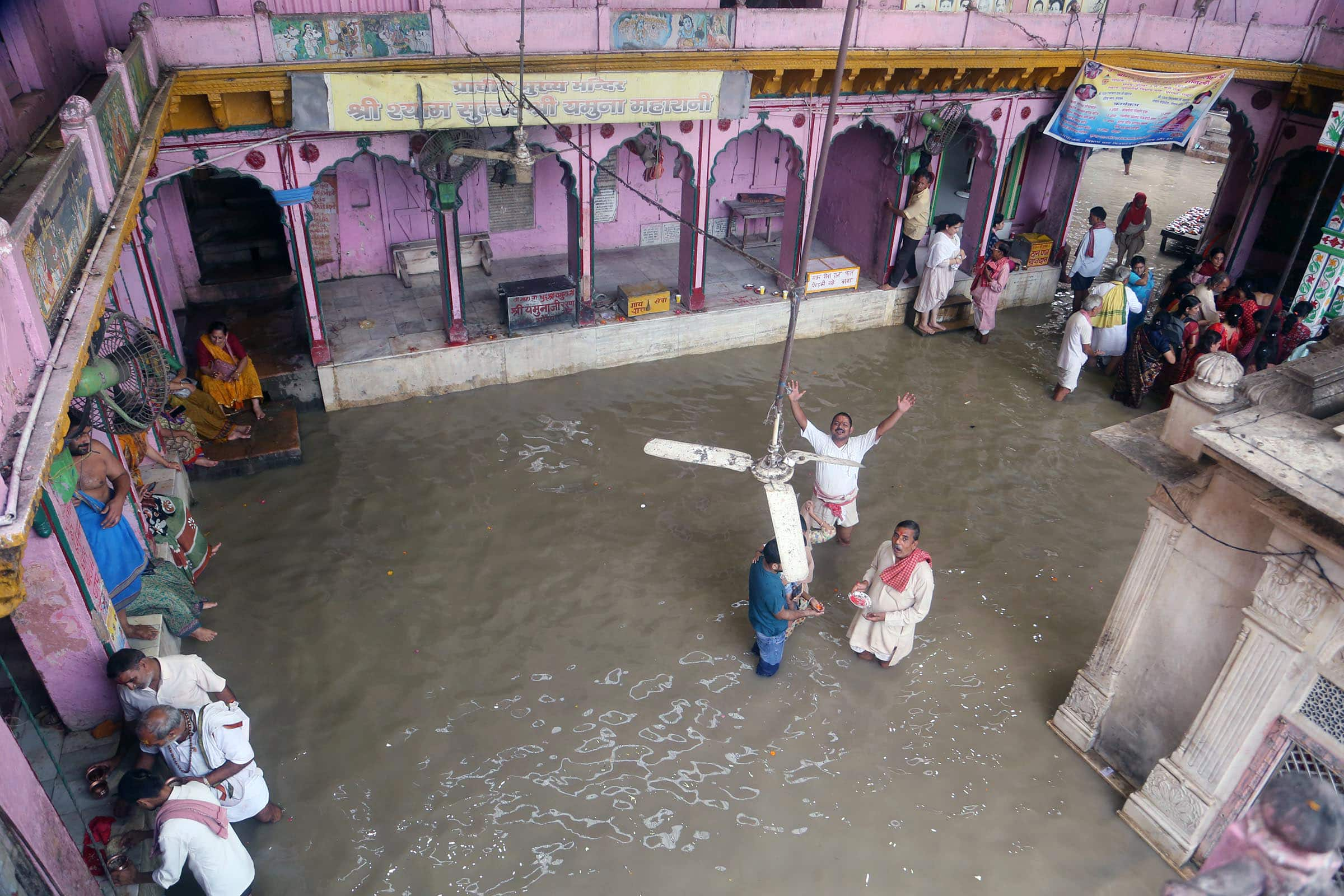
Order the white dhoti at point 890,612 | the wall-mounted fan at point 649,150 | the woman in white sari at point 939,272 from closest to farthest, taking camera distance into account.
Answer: the white dhoti at point 890,612 → the wall-mounted fan at point 649,150 → the woman in white sari at point 939,272

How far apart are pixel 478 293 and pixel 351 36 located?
395 centimetres

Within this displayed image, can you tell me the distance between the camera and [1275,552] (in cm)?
458

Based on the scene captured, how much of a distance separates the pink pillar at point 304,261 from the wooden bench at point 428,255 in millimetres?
2237

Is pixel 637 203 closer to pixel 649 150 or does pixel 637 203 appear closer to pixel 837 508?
pixel 649 150

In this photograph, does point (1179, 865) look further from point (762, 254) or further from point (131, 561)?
point (762, 254)

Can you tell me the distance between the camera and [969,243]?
12.9 metres

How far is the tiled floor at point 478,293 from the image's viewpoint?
33.4 ft

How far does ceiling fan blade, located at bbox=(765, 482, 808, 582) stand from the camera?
4.53 meters

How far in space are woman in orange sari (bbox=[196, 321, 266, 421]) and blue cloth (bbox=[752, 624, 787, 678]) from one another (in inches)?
232

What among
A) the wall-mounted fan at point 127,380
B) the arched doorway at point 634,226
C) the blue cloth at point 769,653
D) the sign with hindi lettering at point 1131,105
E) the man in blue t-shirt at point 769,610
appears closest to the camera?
the wall-mounted fan at point 127,380

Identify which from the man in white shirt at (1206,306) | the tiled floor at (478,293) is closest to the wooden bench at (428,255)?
the tiled floor at (478,293)

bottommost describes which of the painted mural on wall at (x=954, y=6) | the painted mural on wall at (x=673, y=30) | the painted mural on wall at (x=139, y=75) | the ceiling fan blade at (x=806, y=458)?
the ceiling fan blade at (x=806, y=458)

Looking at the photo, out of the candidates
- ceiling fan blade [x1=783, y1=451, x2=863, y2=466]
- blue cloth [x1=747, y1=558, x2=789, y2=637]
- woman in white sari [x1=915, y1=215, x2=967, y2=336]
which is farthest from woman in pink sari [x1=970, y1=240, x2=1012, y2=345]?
ceiling fan blade [x1=783, y1=451, x2=863, y2=466]

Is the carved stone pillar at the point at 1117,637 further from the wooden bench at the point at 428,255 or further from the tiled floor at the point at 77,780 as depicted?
the wooden bench at the point at 428,255
